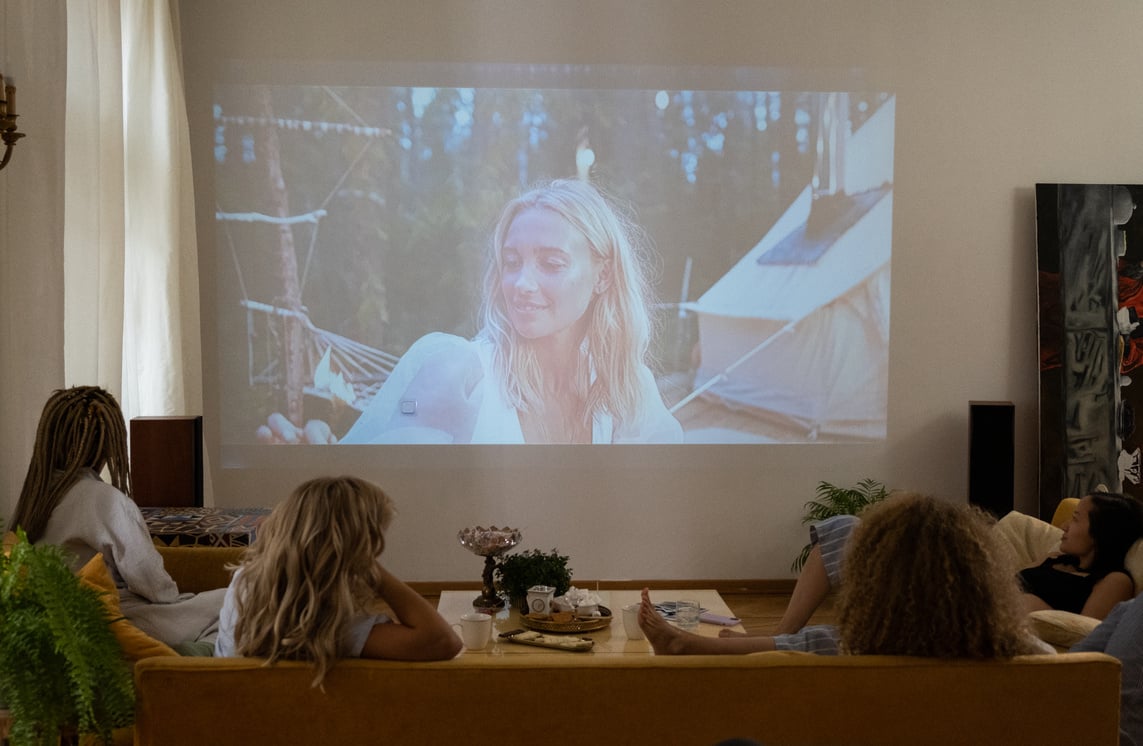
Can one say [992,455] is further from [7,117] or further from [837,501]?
[7,117]

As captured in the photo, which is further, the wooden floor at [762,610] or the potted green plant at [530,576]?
the wooden floor at [762,610]

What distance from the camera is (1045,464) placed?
5191 mm

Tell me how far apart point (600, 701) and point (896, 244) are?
3.96 metres

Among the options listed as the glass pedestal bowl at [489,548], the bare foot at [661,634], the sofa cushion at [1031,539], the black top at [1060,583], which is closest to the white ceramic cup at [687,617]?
the glass pedestal bowl at [489,548]

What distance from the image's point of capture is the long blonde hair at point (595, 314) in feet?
16.7

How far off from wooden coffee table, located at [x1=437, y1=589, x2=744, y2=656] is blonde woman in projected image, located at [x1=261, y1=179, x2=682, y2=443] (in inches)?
56.5

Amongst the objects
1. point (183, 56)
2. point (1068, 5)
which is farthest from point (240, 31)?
point (1068, 5)

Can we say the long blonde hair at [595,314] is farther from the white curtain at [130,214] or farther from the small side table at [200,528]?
the small side table at [200,528]

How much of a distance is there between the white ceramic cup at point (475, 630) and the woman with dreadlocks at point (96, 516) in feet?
2.37

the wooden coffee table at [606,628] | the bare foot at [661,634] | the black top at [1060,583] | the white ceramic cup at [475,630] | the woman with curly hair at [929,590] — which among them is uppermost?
the woman with curly hair at [929,590]

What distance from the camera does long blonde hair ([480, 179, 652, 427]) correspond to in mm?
5102

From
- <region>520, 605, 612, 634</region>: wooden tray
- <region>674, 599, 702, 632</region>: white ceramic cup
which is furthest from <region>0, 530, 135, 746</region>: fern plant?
<region>674, 599, 702, 632</region>: white ceramic cup

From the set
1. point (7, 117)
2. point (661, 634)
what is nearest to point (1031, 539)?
point (661, 634)

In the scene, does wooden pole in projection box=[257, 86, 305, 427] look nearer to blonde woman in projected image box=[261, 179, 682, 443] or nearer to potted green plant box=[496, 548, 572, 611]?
blonde woman in projected image box=[261, 179, 682, 443]
